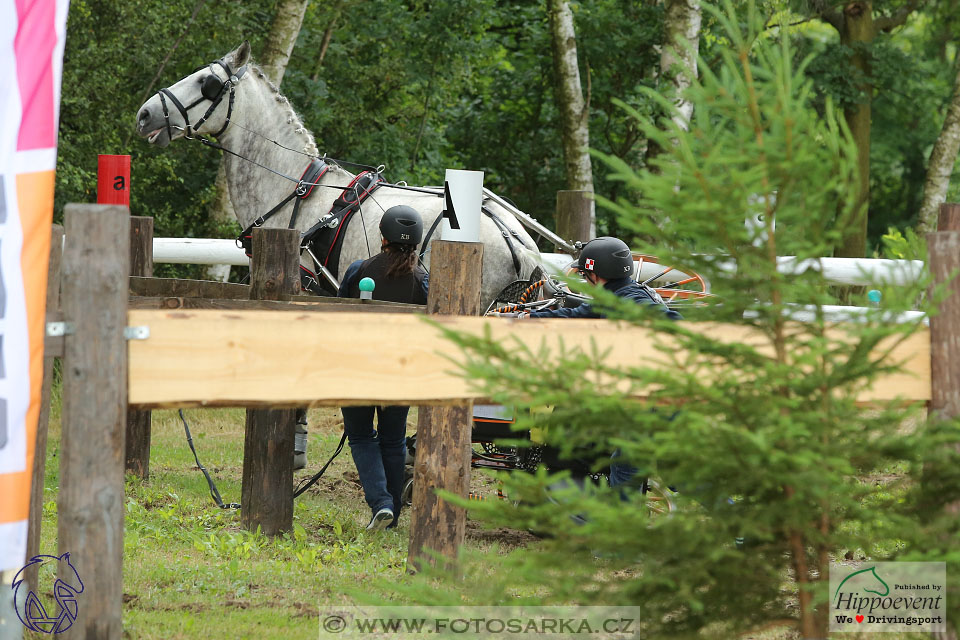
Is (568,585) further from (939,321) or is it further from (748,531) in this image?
(939,321)

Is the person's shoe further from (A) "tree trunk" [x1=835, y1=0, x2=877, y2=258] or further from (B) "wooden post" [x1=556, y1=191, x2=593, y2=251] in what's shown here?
(A) "tree trunk" [x1=835, y1=0, x2=877, y2=258]

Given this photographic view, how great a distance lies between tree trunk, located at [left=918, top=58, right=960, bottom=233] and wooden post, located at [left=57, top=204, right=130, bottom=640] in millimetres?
13121

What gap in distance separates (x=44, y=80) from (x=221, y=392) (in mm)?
1367

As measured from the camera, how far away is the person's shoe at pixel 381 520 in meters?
6.48

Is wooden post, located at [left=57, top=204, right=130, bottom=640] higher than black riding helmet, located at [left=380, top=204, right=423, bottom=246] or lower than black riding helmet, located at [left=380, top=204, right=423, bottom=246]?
lower

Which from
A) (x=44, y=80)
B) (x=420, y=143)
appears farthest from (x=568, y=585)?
(x=420, y=143)

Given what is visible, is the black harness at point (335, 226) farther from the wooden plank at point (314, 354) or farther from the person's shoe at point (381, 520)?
the wooden plank at point (314, 354)

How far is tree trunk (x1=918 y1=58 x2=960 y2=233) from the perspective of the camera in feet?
47.1

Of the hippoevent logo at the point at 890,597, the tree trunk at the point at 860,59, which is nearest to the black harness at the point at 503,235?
the hippoevent logo at the point at 890,597

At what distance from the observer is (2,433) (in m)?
3.41

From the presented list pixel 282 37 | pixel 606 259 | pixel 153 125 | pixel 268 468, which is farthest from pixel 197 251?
pixel 606 259

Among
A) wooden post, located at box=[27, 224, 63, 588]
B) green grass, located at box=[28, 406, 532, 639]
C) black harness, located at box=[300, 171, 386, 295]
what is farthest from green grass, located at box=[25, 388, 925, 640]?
black harness, located at box=[300, 171, 386, 295]

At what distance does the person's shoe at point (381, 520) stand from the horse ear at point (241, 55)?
3958 millimetres

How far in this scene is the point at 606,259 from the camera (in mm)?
5980
